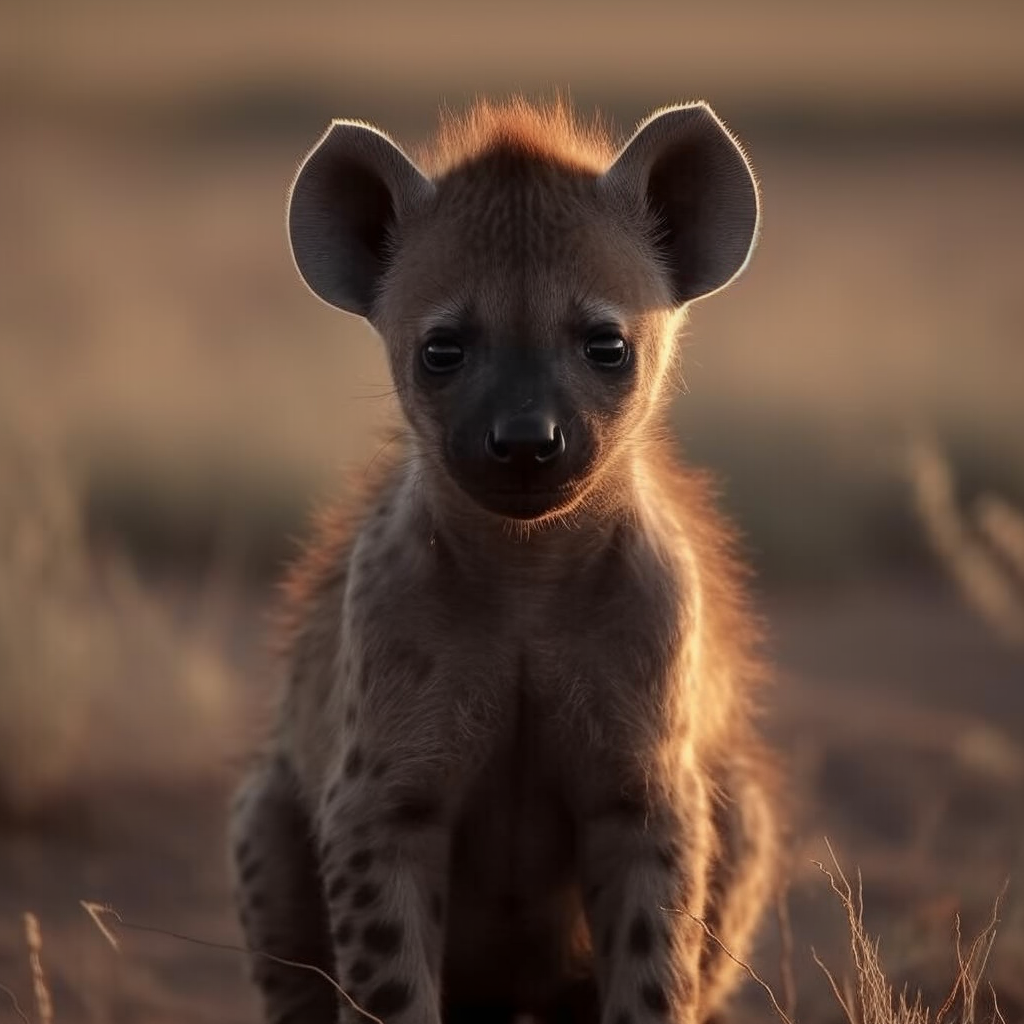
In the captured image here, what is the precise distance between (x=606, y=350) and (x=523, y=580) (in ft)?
1.72

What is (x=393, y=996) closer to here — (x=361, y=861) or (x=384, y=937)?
(x=384, y=937)

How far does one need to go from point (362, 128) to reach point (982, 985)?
9.67 feet

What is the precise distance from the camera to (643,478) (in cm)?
498

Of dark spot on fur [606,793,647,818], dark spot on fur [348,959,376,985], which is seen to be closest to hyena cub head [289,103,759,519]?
dark spot on fur [606,793,647,818]

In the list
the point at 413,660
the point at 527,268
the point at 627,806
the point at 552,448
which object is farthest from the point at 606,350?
the point at 627,806

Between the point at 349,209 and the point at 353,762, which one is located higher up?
the point at 349,209

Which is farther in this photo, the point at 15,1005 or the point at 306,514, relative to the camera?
the point at 306,514

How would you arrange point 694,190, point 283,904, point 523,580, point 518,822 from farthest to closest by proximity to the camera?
point 283,904
point 694,190
point 518,822
point 523,580

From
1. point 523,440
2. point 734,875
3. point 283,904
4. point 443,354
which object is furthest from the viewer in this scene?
point 283,904

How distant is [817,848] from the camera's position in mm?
7148

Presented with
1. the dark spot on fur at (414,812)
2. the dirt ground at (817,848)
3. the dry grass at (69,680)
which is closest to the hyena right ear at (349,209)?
the dark spot on fur at (414,812)

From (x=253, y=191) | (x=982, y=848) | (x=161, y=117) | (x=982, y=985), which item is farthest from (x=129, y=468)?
(x=161, y=117)

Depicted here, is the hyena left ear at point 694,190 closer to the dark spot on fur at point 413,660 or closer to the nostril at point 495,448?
the nostril at point 495,448

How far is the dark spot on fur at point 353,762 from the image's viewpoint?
4.71 meters
